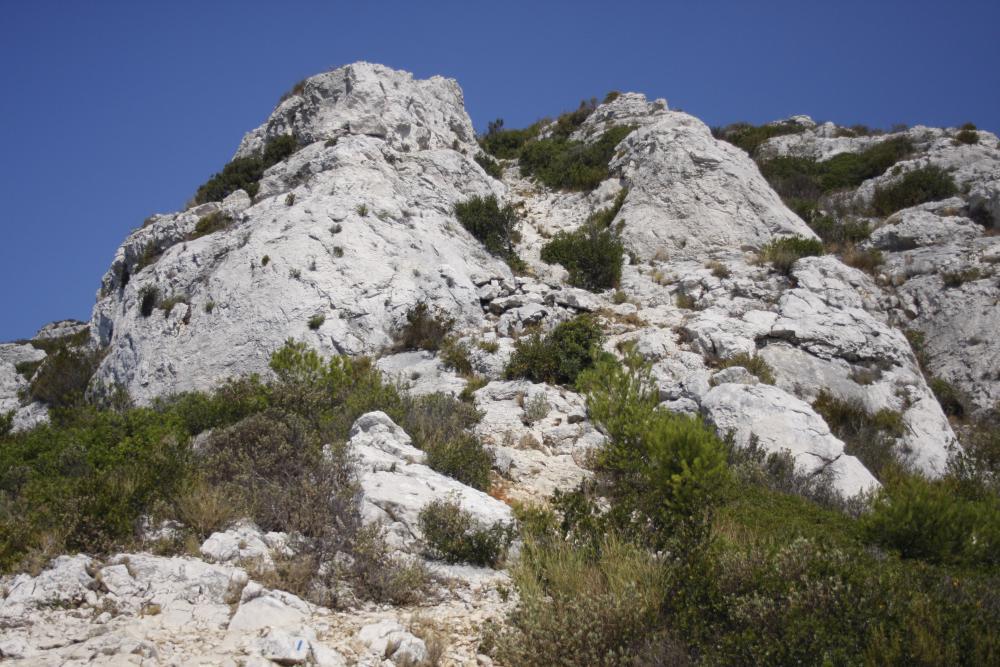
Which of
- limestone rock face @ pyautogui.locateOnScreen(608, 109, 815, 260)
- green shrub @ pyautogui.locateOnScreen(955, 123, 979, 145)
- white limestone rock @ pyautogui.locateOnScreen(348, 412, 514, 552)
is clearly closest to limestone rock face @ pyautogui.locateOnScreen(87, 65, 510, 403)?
limestone rock face @ pyautogui.locateOnScreen(608, 109, 815, 260)

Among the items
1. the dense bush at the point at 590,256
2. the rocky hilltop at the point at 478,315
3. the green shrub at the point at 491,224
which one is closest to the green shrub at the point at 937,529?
the rocky hilltop at the point at 478,315

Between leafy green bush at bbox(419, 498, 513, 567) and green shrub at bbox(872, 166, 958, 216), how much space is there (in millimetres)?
21331

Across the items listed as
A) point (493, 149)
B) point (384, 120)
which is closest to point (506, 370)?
point (384, 120)

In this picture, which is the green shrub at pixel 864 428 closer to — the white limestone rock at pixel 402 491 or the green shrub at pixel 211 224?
the white limestone rock at pixel 402 491

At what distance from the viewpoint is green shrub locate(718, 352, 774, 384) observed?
486 inches

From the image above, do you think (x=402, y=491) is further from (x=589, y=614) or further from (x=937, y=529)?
(x=937, y=529)

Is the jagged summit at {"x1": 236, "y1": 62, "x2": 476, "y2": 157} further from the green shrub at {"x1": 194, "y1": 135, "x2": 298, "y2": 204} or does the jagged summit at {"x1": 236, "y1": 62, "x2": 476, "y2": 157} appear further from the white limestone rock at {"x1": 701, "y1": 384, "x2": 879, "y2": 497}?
the white limestone rock at {"x1": 701, "y1": 384, "x2": 879, "y2": 497}

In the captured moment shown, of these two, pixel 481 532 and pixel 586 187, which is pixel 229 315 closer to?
pixel 481 532

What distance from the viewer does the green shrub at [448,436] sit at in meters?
7.92

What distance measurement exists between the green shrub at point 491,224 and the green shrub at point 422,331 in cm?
465

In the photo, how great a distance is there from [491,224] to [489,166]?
246 inches

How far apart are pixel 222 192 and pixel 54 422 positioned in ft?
34.7

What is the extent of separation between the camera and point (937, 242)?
59.0 feet

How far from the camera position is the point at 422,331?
14.5 meters
